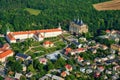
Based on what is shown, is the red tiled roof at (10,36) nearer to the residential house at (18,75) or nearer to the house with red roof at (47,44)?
the house with red roof at (47,44)

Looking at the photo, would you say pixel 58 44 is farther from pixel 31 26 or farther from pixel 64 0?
pixel 64 0

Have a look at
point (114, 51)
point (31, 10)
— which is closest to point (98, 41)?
point (114, 51)

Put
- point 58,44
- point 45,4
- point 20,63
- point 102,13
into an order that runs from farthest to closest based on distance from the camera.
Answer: point 45,4 < point 102,13 < point 58,44 < point 20,63

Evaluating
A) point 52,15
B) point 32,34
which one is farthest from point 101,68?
point 52,15

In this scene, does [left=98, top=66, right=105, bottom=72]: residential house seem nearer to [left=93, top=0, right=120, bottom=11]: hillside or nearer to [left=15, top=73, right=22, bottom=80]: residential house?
[left=15, top=73, right=22, bottom=80]: residential house

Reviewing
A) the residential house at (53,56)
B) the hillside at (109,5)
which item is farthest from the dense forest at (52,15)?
the residential house at (53,56)

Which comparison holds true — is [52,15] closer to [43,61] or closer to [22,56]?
[22,56]

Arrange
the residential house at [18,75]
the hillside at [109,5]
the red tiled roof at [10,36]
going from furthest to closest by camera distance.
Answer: the hillside at [109,5] < the red tiled roof at [10,36] < the residential house at [18,75]
